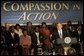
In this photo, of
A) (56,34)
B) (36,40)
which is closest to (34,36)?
(36,40)

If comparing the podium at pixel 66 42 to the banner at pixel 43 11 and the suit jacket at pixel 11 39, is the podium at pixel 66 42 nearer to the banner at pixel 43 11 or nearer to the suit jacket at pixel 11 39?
the banner at pixel 43 11

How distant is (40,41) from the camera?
1979mm

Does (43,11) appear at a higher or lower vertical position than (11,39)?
higher

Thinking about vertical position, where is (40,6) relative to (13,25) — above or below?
above

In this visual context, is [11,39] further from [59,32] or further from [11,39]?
[59,32]

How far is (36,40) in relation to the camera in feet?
6.48

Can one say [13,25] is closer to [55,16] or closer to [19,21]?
[19,21]

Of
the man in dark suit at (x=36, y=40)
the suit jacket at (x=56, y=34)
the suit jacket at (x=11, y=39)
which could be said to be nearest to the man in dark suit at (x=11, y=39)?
the suit jacket at (x=11, y=39)

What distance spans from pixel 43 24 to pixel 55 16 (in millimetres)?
99

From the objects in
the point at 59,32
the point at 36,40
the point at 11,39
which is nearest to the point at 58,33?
the point at 59,32

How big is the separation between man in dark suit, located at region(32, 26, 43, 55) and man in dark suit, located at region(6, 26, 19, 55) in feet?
0.37

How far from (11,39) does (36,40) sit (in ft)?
0.55

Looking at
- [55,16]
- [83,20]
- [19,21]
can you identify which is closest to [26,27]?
[19,21]

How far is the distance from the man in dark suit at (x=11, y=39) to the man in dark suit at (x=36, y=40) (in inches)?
4.5
